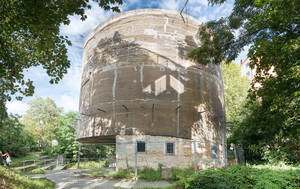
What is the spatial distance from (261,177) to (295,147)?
11.1 m

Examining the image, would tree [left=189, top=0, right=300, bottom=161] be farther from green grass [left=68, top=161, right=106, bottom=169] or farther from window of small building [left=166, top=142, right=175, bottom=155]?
green grass [left=68, top=161, right=106, bottom=169]

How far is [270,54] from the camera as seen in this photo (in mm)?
8547

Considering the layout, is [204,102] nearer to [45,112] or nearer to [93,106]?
[93,106]

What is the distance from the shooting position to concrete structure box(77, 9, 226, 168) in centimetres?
1543

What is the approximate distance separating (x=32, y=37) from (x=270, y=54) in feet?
33.3

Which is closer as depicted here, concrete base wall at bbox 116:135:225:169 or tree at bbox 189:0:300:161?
tree at bbox 189:0:300:161

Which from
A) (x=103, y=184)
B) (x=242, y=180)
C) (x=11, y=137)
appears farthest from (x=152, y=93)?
(x=11, y=137)

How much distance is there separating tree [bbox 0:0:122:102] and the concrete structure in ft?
25.7

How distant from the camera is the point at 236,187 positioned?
5207mm

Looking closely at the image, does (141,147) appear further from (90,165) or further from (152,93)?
(90,165)

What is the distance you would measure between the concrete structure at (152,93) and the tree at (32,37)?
25.7ft

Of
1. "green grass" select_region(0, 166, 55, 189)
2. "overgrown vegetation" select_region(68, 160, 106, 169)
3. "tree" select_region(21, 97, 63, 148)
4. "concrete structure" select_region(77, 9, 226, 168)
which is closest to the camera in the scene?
"green grass" select_region(0, 166, 55, 189)

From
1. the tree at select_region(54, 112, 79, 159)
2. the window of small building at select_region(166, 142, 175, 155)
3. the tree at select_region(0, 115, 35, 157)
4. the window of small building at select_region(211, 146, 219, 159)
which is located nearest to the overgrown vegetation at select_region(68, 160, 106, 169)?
the tree at select_region(54, 112, 79, 159)

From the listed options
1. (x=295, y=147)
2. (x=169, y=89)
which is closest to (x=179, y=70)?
(x=169, y=89)
